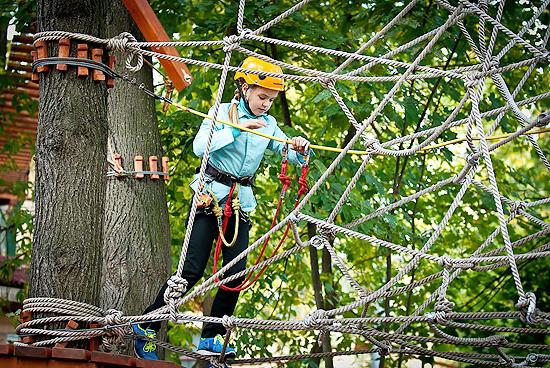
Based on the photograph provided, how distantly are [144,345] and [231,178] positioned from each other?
29.8 inches

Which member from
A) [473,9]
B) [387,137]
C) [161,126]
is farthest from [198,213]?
[387,137]

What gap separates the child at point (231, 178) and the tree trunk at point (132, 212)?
88 centimetres

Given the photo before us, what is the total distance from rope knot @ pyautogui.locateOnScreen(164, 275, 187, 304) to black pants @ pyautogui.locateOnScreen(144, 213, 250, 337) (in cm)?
42

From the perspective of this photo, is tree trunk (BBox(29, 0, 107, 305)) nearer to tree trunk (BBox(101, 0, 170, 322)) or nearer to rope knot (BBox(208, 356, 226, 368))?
rope knot (BBox(208, 356, 226, 368))

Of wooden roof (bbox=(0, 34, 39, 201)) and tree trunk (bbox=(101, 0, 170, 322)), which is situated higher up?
wooden roof (bbox=(0, 34, 39, 201))

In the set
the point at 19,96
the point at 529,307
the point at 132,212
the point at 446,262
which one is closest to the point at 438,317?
the point at 446,262

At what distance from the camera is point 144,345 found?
4.28m

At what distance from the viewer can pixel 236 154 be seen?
4430mm

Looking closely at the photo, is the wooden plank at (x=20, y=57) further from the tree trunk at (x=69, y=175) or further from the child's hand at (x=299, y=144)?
the child's hand at (x=299, y=144)

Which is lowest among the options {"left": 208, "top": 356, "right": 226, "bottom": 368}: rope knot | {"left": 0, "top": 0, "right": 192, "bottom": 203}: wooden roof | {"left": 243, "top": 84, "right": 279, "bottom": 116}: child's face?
{"left": 208, "top": 356, "right": 226, "bottom": 368}: rope knot

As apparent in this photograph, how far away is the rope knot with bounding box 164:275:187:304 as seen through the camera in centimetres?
388

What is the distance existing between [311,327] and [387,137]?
385cm

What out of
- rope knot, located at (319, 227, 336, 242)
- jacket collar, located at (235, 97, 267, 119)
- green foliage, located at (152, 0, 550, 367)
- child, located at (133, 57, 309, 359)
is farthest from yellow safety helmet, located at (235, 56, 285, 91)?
green foliage, located at (152, 0, 550, 367)

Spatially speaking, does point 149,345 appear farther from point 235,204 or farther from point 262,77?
point 262,77
